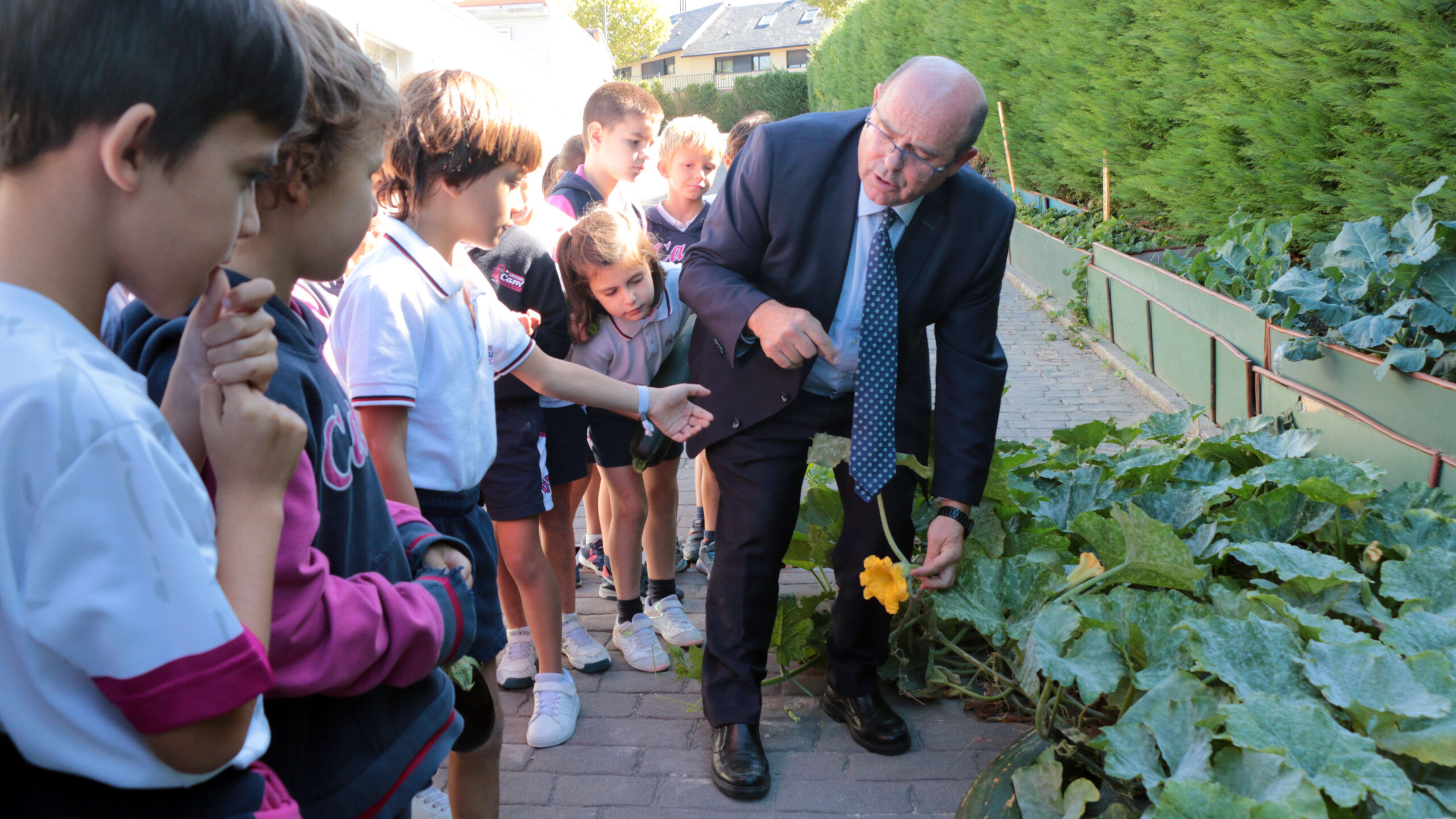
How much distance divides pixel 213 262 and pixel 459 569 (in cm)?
70

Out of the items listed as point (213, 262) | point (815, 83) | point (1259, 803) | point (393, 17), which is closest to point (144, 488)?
point (213, 262)

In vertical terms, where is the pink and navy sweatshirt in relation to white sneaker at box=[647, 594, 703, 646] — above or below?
above

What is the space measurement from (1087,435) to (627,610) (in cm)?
175

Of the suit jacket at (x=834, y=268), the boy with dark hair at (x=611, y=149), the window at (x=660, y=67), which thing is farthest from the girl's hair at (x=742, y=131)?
the window at (x=660, y=67)

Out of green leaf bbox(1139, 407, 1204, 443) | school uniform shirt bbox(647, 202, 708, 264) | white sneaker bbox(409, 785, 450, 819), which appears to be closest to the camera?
white sneaker bbox(409, 785, 450, 819)

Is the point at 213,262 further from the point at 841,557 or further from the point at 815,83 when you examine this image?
the point at 815,83

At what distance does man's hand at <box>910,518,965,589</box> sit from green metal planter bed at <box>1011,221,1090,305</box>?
19.7ft

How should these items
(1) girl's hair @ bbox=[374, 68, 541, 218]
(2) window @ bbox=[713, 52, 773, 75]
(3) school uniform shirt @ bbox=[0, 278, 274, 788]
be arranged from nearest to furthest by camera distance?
(3) school uniform shirt @ bbox=[0, 278, 274, 788]
(1) girl's hair @ bbox=[374, 68, 541, 218]
(2) window @ bbox=[713, 52, 773, 75]

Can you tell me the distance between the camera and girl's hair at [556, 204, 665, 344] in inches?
126

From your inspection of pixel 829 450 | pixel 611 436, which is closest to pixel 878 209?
pixel 829 450

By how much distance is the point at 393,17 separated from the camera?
1631 centimetres

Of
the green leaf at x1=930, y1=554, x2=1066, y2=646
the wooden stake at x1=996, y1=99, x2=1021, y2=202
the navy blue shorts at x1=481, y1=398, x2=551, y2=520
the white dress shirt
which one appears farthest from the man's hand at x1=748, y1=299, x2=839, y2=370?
the wooden stake at x1=996, y1=99, x2=1021, y2=202

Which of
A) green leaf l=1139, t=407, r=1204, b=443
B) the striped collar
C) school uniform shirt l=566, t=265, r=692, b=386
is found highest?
the striped collar

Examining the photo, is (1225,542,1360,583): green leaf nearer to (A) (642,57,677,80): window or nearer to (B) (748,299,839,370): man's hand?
(B) (748,299,839,370): man's hand
